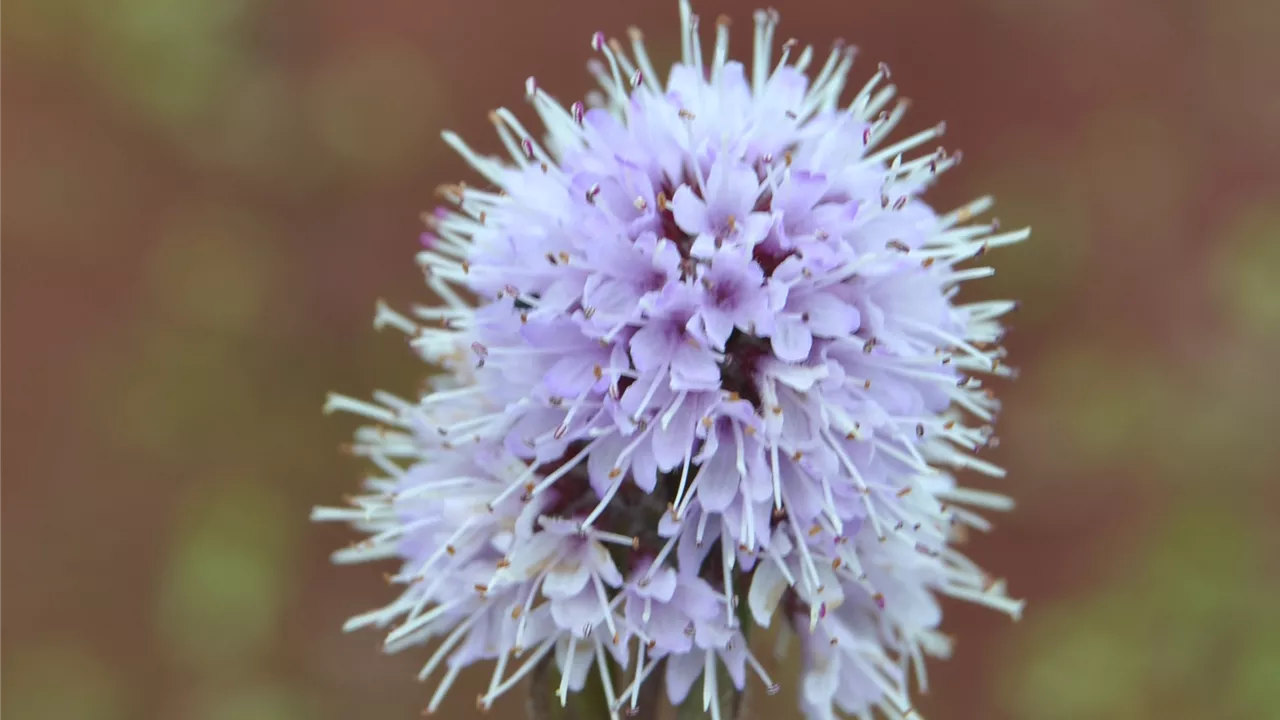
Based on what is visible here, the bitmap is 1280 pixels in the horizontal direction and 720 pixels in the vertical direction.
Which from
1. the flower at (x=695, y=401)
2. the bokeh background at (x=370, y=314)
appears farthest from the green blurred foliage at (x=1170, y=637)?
the flower at (x=695, y=401)

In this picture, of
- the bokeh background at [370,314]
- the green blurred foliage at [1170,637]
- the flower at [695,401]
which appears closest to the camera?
the flower at [695,401]

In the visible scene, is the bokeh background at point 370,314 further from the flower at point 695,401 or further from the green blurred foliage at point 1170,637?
the flower at point 695,401

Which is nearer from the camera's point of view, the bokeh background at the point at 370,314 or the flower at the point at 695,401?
the flower at the point at 695,401

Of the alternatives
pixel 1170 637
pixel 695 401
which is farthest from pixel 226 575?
pixel 1170 637

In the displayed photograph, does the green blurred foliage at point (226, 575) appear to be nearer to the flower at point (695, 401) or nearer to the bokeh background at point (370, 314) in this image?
the bokeh background at point (370, 314)

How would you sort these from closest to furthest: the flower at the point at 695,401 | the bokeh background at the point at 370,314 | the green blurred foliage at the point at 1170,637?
the flower at the point at 695,401 → the green blurred foliage at the point at 1170,637 → the bokeh background at the point at 370,314

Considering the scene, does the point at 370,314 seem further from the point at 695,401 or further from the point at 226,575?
the point at 695,401

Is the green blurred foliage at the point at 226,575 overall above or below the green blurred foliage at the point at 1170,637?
above
